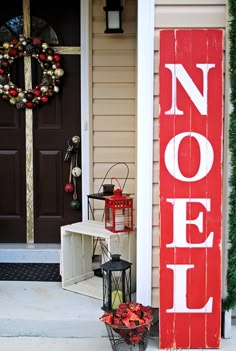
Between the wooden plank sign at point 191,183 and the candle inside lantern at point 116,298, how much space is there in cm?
31

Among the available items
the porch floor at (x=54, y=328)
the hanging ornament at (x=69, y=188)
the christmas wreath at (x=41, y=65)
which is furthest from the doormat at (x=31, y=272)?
the christmas wreath at (x=41, y=65)

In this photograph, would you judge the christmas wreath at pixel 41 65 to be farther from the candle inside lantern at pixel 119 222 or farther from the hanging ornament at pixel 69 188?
the candle inside lantern at pixel 119 222

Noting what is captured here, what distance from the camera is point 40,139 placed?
407 cm

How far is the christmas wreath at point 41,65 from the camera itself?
3922 mm

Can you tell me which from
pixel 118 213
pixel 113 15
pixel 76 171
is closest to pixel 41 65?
pixel 113 15

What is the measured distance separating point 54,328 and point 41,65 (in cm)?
203

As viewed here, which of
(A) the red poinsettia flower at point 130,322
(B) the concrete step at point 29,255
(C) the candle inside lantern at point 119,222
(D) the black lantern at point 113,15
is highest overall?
(D) the black lantern at point 113,15

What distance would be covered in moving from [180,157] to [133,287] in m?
1.03

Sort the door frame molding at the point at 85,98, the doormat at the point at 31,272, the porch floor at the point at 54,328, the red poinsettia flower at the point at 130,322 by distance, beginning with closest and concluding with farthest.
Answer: the red poinsettia flower at the point at 130,322
the porch floor at the point at 54,328
the doormat at the point at 31,272
the door frame molding at the point at 85,98

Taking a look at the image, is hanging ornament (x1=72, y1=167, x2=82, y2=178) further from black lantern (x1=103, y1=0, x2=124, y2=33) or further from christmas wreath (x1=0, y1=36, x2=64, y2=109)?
black lantern (x1=103, y1=0, x2=124, y2=33)

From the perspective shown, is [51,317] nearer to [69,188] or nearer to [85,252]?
[85,252]

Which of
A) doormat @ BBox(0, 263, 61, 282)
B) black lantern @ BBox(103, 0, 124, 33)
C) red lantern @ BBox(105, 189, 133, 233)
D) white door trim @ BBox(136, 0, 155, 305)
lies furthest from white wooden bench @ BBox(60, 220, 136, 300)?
black lantern @ BBox(103, 0, 124, 33)

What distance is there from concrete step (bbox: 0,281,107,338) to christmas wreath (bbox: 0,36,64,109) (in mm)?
1577

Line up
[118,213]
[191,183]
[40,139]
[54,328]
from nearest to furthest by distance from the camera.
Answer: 1. [191,183]
2. [54,328]
3. [118,213]
4. [40,139]
